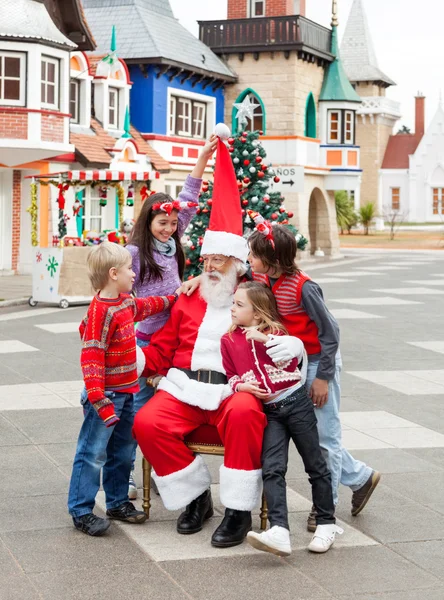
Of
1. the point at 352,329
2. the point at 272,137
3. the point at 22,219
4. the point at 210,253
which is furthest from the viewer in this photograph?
the point at 272,137

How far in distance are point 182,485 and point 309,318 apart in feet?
3.62

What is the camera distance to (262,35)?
33.5 m

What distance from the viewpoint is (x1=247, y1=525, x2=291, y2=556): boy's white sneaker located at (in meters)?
4.72

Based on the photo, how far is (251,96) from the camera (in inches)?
1340

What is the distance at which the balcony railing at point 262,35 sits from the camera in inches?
1304

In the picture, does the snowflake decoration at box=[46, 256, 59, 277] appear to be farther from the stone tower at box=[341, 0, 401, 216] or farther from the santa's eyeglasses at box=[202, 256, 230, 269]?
the stone tower at box=[341, 0, 401, 216]

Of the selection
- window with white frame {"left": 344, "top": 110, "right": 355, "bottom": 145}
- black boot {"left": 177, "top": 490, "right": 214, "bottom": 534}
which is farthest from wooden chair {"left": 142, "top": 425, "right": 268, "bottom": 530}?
window with white frame {"left": 344, "top": 110, "right": 355, "bottom": 145}

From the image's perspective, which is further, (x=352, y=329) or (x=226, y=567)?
(x=352, y=329)

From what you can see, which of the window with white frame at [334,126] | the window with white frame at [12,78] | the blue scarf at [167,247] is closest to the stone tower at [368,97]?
the window with white frame at [334,126]

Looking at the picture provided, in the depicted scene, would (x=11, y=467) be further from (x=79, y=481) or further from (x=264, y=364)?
(x=264, y=364)

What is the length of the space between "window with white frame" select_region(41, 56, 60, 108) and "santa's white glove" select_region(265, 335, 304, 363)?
1825 cm

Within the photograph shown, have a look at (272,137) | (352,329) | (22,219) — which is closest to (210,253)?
(352,329)

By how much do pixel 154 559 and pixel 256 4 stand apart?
108ft

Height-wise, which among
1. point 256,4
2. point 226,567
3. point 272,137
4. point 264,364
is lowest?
point 226,567
